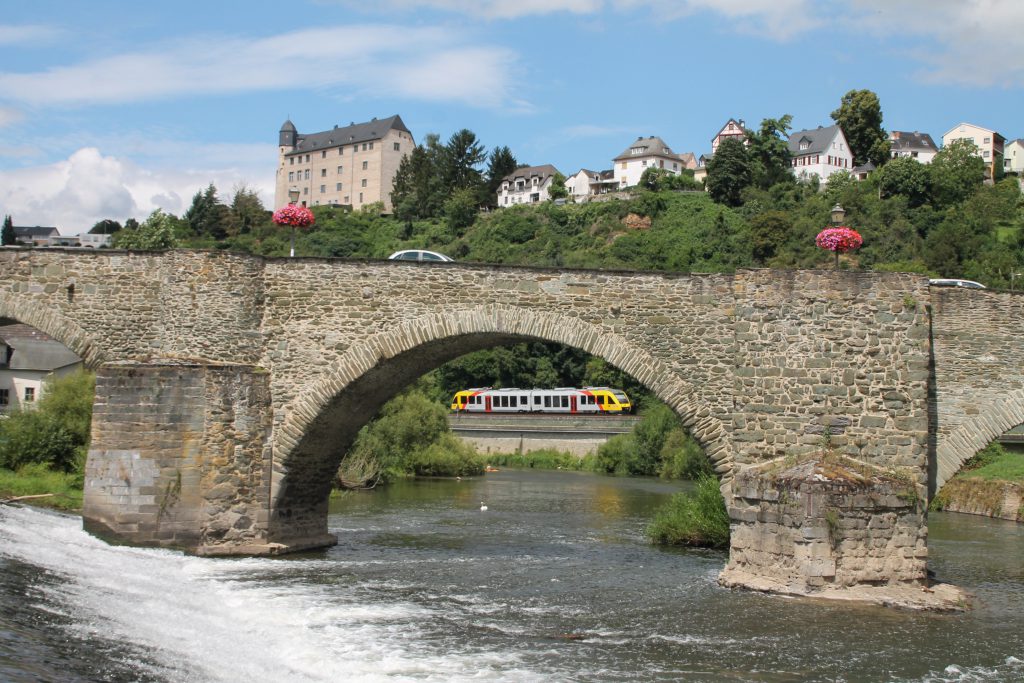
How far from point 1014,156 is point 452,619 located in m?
105

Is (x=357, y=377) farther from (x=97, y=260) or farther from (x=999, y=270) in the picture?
(x=999, y=270)

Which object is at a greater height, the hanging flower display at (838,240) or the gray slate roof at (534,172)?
the gray slate roof at (534,172)

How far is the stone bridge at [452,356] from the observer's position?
1480cm

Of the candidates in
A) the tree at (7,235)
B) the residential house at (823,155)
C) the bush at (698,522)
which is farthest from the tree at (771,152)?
the bush at (698,522)

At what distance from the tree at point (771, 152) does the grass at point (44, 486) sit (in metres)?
78.3

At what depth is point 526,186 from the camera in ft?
358

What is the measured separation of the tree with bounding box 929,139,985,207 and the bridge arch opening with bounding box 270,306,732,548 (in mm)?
69317

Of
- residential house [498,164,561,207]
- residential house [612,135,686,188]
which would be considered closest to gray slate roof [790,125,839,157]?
residential house [612,135,686,188]

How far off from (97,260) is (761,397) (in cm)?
1047

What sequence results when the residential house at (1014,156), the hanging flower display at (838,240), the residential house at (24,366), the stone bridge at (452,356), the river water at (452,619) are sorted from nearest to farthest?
the river water at (452,619)
the stone bridge at (452,356)
the hanging flower display at (838,240)
the residential house at (24,366)
the residential house at (1014,156)

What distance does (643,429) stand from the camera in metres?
44.8

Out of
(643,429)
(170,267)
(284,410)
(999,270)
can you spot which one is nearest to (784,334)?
(284,410)

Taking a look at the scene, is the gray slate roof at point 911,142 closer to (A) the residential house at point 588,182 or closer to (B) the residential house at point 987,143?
(B) the residential house at point 987,143

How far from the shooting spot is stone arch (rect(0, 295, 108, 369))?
17.2 m
